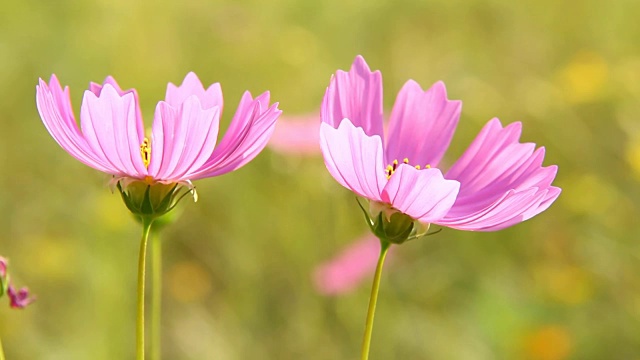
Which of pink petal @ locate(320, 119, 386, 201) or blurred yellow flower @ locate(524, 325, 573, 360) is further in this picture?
blurred yellow flower @ locate(524, 325, 573, 360)

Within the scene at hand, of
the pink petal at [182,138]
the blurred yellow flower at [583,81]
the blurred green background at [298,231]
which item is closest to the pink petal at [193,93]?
the pink petal at [182,138]

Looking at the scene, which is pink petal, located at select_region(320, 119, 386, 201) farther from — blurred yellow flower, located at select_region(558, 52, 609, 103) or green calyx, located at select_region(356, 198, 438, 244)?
blurred yellow flower, located at select_region(558, 52, 609, 103)

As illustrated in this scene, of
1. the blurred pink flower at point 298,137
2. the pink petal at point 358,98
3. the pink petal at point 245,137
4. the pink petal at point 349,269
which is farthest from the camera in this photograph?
the blurred pink flower at point 298,137

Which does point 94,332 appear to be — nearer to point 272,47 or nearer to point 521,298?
point 521,298

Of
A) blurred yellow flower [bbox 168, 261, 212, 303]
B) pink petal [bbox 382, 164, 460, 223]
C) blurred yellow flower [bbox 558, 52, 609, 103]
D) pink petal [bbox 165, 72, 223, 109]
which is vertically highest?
blurred yellow flower [bbox 558, 52, 609, 103]

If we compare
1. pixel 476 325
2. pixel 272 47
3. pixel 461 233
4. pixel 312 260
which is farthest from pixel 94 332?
pixel 272 47

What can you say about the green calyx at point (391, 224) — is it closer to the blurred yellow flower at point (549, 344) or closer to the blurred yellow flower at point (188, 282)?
the blurred yellow flower at point (549, 344)

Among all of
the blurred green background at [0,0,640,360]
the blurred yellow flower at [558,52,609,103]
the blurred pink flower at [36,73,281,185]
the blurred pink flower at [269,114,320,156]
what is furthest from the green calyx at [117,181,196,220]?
the blurred yellow flower at [558,52,609,103]
